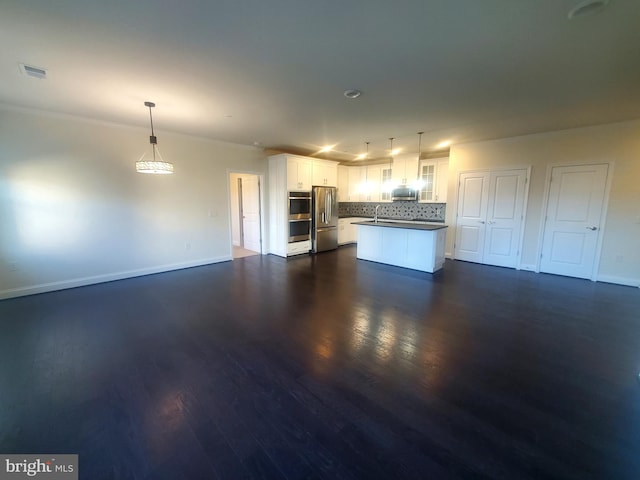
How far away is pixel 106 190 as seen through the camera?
4.40 meters

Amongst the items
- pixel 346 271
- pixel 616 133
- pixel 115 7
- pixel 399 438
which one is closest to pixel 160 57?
pixel 115 7

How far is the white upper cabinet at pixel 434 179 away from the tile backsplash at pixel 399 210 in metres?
0.33

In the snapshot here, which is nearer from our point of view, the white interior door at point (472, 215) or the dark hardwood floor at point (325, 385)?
the dark hardwood floor at point (325, 385)

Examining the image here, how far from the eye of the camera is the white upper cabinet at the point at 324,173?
6.82 meters

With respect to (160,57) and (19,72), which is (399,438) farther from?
(19,72)

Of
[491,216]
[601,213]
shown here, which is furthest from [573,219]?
[491,216]

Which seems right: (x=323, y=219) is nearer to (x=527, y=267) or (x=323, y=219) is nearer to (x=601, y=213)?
(x=527, y=267)

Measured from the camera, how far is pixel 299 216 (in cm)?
665

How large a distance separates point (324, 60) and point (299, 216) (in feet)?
14.7

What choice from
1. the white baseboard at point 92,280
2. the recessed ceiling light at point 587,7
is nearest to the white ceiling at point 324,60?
the recessed ceiling light at point 587,7

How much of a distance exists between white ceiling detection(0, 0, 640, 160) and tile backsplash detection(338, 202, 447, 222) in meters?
3.21

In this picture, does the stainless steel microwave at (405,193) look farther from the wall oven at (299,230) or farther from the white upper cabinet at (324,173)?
the wall oven at (299,230)

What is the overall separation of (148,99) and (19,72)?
1.10 meters
